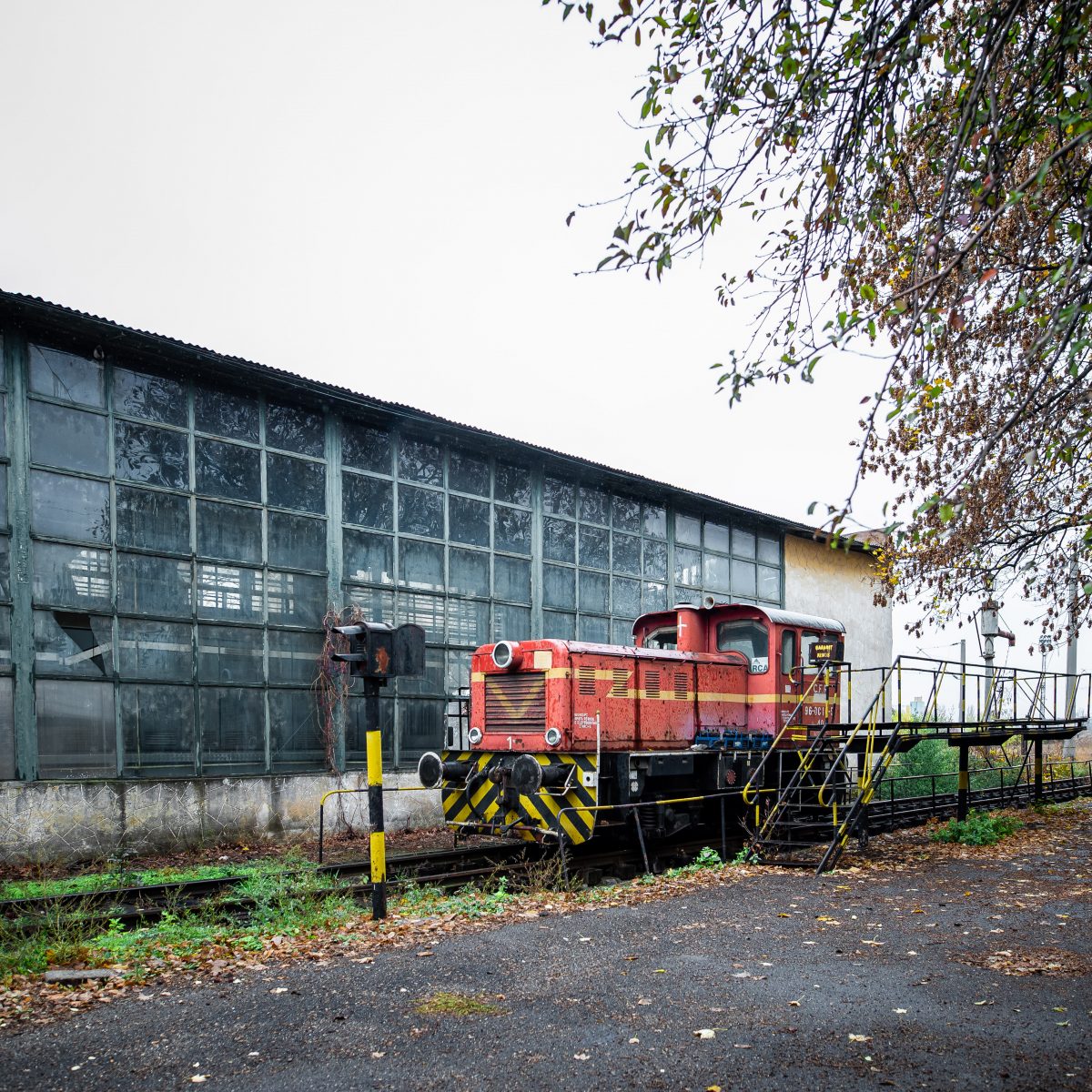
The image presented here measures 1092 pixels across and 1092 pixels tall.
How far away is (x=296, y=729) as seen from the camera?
1494 centimetres

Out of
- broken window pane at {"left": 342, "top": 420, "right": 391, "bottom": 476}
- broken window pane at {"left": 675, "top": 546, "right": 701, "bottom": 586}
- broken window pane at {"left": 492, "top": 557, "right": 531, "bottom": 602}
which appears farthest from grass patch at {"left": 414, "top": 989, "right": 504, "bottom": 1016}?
broken window pane at {"left": 675, "top": 546, "right": 701, "bottom": 586}

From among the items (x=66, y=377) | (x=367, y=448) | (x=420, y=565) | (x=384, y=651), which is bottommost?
(x=384, y=651)

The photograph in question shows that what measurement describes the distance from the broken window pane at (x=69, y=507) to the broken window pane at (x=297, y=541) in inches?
99.9

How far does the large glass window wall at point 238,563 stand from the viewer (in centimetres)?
1260

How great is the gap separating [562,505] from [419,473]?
3.46m

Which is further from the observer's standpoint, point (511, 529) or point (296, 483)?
point (511, 529)

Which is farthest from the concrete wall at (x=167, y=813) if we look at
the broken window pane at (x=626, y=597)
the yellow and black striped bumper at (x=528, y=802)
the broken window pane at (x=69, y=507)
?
the broken window pane at (x=626, y=597)

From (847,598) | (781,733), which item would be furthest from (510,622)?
(847,598)

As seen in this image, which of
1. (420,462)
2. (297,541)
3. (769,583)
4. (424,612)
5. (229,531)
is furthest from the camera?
(769,583)

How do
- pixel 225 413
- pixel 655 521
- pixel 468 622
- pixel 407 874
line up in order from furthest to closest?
pixel 655 521
pixel 468 622
pixel 225 413
pixel 407 874

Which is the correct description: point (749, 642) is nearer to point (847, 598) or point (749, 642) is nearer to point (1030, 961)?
point (1030, 961)

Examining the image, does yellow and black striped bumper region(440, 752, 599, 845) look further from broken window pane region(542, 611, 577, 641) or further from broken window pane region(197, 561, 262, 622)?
broken window pane region(542, 611, 577, 641)

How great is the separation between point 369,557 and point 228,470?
9.01 feet

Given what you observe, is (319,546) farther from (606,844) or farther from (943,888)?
(943,888)
